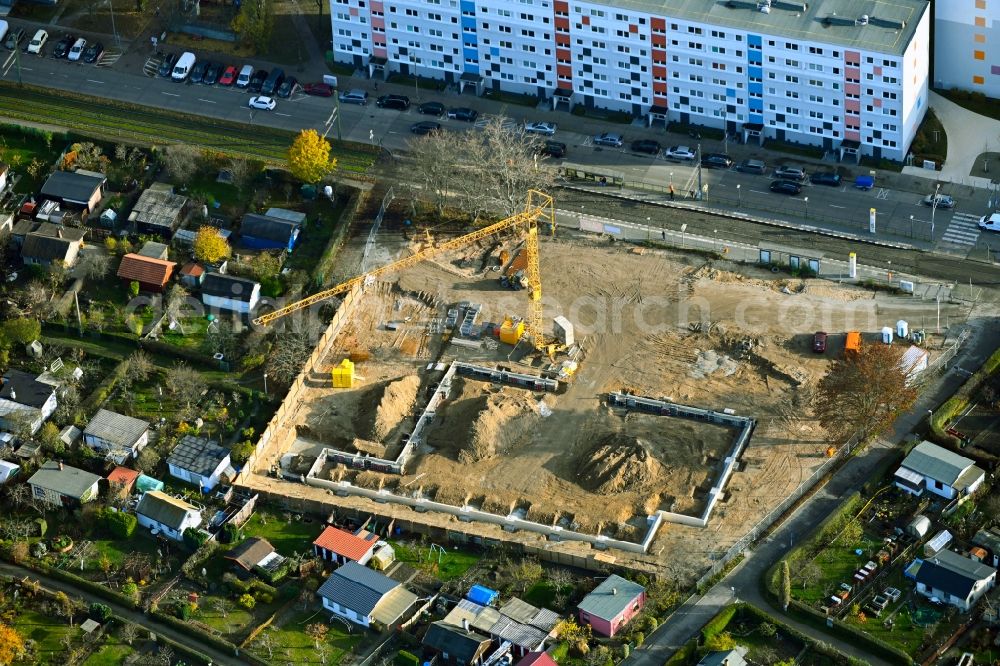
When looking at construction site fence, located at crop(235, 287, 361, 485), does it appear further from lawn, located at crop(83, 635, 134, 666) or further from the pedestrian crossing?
the pedestrian crossing

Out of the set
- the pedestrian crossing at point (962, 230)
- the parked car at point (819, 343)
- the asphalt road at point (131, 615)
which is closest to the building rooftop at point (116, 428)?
the asphalt road at point (131, 615)

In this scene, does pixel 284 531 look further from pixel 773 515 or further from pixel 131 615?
pixel 773 515

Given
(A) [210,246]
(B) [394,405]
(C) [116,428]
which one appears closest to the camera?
(C) [116,428]

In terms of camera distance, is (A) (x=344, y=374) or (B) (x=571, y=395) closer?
(B) (x=571, y=395)

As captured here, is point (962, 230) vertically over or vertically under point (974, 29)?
under

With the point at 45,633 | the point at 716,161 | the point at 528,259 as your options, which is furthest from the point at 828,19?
the point at 45,633

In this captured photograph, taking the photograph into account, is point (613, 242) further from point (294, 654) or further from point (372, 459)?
point (294, 654)
